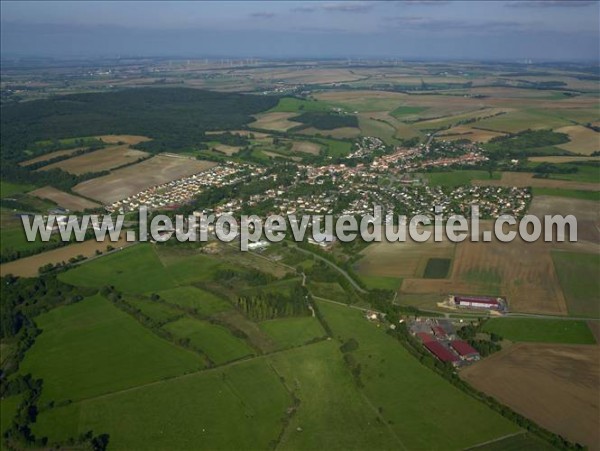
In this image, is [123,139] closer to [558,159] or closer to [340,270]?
[340,270]

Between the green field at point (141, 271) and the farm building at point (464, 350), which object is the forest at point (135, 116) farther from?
the farm building at point (464, 350)

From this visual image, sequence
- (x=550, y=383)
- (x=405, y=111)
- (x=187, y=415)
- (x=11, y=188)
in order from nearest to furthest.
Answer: (x=187, y=415)
(x=550, y=383)
(x=11, y=188)
(x=405, y=111)

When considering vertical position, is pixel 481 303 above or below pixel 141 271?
above

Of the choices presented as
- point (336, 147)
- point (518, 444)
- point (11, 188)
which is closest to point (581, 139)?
point (336, 147)

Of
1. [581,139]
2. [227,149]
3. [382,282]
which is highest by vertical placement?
[581,139]

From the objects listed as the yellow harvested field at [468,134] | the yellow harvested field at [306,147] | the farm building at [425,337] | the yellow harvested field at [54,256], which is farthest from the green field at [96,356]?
the yellow harvested field at [468,134]

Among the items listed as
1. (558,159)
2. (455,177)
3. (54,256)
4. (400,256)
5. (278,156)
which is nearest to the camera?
(400,256)
